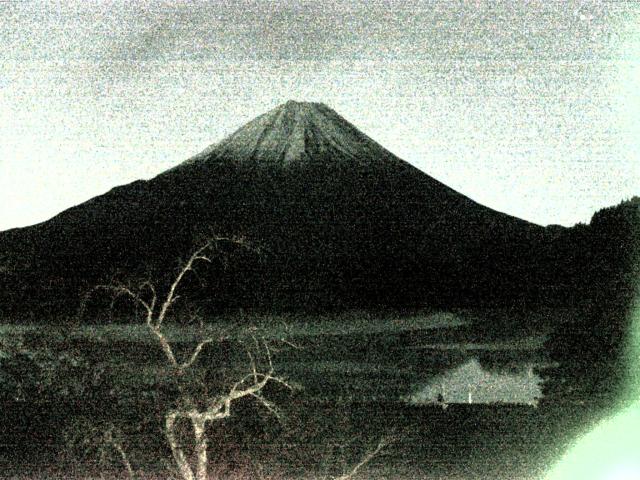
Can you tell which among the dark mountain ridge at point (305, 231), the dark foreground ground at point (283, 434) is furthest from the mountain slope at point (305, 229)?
the dark foreground ground at point (283, 434)

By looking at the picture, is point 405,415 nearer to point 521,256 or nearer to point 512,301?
point 512,301

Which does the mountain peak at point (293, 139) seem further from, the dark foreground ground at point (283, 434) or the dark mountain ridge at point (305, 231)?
the dark foreground ground at point (283, 434)

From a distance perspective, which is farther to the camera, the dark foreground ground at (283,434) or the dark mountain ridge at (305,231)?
the dark mountain ridge at (305,231)

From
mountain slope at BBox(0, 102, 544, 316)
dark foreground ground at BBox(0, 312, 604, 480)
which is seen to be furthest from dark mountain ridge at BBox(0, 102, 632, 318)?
dark foreground ground at BBox(0, 312, 604, 480)

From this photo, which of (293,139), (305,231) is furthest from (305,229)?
(293,139)

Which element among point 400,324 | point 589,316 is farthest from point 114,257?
point 589,316

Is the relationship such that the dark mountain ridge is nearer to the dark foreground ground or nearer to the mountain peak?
the mountain peak

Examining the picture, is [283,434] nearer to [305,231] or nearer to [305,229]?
[305,231]
